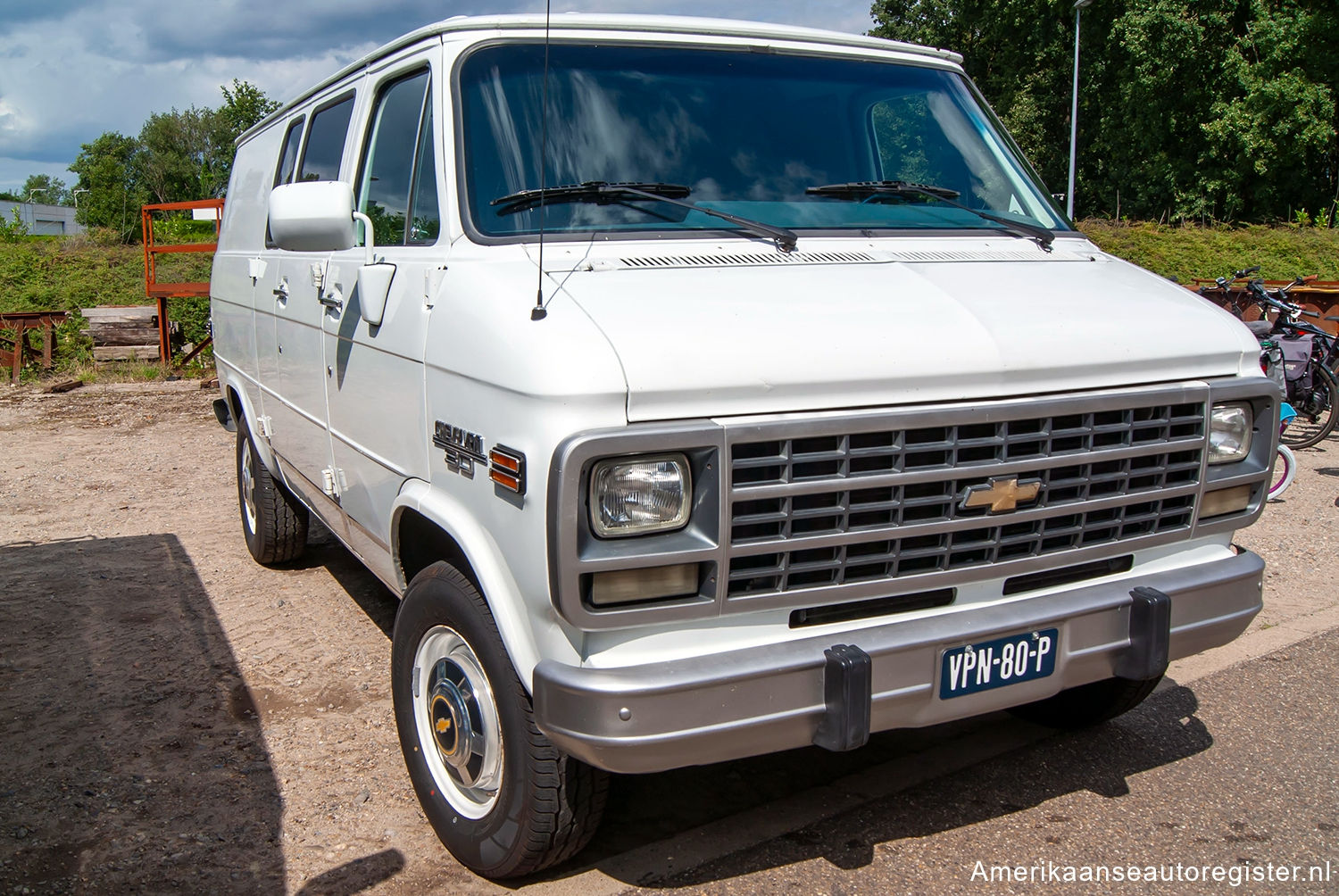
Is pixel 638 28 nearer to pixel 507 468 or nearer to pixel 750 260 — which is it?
pixel 750 260

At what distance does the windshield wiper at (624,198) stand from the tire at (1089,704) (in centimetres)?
188

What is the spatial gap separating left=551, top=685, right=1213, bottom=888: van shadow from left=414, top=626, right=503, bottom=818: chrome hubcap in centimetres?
36

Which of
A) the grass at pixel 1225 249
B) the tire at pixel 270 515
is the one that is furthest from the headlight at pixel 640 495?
the grass at pixel 1225 249

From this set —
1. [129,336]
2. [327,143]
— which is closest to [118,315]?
[129,336]

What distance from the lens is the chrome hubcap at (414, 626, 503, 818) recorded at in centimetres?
286

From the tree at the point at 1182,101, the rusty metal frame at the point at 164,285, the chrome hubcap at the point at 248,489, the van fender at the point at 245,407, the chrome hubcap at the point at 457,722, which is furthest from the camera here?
the tree at the point at 1182,101

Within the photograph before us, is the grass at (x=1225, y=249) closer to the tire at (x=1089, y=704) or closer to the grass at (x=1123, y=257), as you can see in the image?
the grass at (x=1123, y=257)

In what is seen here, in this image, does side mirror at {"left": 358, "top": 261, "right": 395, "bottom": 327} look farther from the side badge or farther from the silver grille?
the silver grille

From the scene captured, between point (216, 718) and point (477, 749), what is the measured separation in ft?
5.45

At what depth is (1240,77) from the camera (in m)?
30.0

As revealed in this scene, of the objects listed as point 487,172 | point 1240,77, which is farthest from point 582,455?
point 1240,77

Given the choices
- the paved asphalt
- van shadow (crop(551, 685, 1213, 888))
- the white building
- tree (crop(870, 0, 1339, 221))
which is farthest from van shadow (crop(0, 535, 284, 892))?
the white building

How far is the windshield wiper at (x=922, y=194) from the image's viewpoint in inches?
138

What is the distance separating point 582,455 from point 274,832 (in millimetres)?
1842
